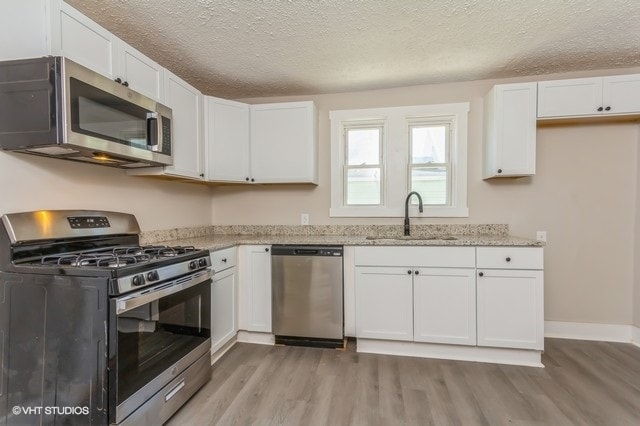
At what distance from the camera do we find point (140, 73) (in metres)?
1.88

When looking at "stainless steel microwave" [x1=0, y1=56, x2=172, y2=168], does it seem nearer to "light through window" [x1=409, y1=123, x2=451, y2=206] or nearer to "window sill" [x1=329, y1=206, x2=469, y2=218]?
"window sill" [x1=329, y1=206, x2=469, y2=218]

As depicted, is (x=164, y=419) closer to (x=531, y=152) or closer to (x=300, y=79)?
(x=300, y=79)

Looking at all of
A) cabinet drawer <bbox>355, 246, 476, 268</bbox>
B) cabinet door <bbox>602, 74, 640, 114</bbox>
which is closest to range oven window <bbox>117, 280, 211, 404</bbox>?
cabinet drawer <bbox>355, 246, 476, 268</bbox>

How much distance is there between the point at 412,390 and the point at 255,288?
4.72ft

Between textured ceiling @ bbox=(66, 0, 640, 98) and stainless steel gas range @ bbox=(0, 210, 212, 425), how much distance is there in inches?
55.4

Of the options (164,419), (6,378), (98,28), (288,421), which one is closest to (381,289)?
(288,421)

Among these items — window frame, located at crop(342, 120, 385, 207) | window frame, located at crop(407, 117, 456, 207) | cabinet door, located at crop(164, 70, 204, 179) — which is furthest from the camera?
window frame, located at crop(342, 120, 385, 207)

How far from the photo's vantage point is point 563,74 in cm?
263

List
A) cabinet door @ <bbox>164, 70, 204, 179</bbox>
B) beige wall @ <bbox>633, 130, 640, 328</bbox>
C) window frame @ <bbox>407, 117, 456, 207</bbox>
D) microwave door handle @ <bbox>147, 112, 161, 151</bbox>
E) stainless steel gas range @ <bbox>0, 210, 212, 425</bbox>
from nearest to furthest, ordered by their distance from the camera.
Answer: stainless steel gas range @ <bbox>0, 210, 212, 425</bbox> → microwave door handle @ <bbox>147, 112, 161, 151</bbox> → cabinet door @ <bbox>164, 70, 204, 179</bbox> → beige wall @ <bbox>633, 130, 640, 328</bbox> → window frame @ <bbox>407, 117, 456, 207</bbox>

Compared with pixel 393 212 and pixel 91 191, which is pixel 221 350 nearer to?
pixel 91 191

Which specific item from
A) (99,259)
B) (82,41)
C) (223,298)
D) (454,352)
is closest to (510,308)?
(454,352)

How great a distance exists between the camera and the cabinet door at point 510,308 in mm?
2191

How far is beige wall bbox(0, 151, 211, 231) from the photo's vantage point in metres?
1.49

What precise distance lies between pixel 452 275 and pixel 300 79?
2170mm
